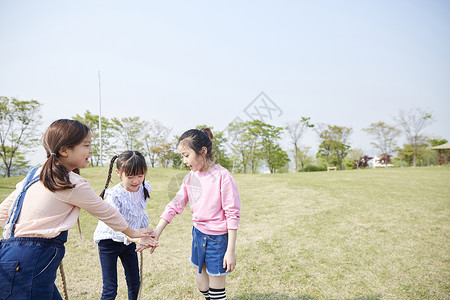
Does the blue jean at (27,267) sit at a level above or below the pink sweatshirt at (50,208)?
below

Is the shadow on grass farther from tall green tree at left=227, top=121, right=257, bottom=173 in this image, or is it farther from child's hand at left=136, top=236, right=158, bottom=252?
tall green tree at left=227, top=121, right=257, bottom=173

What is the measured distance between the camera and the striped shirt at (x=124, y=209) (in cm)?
227

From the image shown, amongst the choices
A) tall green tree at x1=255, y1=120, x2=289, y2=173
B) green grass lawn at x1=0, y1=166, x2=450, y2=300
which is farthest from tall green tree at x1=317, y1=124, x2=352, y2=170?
green grass lawn at x1=0, y1=166, x2=450, y2=300

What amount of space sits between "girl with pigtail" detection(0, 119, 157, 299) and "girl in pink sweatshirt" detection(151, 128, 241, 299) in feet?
2.45

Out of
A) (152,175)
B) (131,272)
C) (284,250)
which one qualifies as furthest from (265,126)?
(131,272)

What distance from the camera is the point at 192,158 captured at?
2.10 metres

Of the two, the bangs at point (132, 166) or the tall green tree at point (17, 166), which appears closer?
the bangs at point (132, 166)

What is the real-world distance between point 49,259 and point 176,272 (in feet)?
8.13

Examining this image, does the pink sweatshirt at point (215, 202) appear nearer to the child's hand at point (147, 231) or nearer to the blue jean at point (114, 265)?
the child's hand at point (147, 231)

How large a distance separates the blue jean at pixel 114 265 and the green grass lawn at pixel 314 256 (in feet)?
2.41

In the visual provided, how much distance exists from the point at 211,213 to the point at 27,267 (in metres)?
1.15

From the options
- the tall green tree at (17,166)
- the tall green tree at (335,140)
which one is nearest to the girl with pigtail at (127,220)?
the tall green tree at (17,166)

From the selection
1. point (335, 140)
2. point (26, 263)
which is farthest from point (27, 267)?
point (335, 140)

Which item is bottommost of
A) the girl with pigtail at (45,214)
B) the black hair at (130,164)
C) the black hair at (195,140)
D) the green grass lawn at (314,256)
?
the green grass lawn at (314,256)
